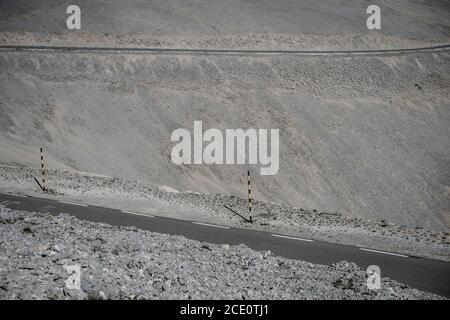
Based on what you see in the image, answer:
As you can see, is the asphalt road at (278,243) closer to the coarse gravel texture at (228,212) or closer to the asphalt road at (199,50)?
the coarse gravel texture at (228,212)

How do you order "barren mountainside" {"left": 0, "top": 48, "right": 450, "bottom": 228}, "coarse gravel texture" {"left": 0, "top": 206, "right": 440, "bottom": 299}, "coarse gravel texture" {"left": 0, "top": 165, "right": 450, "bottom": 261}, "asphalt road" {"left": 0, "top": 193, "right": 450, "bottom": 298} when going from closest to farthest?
"coarse gravel texture" {"left": 0, "top": 206, "right": 440, "bottom": 299} < "asphalt road" {"left": 0, "top": 193, "right": 450, "bottom": 298} < "coarse gravel texture" {"left": 0, "top": 165, "right": 450, "bottom": 261} < "barren mountainside" {"left": 0, "top": 48, "right": 450, "bottom": 228}

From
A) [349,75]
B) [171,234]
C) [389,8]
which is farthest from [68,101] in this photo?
[389,8]

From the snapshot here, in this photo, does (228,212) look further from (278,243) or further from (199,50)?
(199,50)

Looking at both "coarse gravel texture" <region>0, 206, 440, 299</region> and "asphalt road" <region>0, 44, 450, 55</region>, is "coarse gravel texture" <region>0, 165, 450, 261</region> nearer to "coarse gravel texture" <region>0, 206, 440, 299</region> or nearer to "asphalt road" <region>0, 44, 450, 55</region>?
"coarse gravel texture" <region>0, 206, 440, 299</region>

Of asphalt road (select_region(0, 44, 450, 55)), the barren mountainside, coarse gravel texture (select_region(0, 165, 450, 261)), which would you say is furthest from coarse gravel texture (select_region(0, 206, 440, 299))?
asphalt road (select_region(0, 44, 450, 55))

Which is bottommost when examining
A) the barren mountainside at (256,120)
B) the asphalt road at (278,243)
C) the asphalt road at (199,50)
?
the asphalt road at (278,243)

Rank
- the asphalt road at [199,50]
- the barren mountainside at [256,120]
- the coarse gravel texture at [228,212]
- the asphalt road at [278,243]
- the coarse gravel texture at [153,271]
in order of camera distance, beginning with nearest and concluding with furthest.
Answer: the coarse gravel texture at [153,271] → the asphalt road at [278,243] → the coarse gravel texture at [228,212] → the barren mountainside at [256,120] → the asphalt road at [199,50]

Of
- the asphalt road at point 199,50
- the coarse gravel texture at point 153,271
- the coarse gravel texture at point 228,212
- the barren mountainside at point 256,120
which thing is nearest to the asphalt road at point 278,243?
the coarse gravel texture at point 228,212
